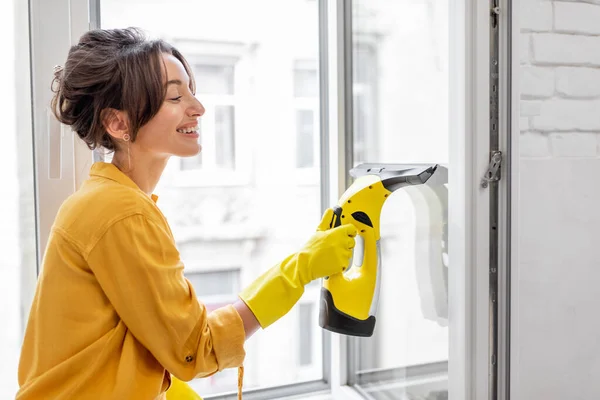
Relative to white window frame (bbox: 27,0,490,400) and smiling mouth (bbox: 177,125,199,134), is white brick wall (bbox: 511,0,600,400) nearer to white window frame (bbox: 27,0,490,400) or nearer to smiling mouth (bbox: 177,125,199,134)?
white window frame (bbox: 27,0,490,400)

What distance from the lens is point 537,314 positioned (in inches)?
40.3

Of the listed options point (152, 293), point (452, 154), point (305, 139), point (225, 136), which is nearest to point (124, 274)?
point (152, 293)

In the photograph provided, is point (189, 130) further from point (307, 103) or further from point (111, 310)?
point (307, 103)

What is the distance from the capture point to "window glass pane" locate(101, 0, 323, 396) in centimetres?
150

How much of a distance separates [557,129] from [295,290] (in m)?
0.60

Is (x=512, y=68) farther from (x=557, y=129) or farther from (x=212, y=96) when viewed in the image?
(x=212, y=96)

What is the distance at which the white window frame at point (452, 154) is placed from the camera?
0.97 meters

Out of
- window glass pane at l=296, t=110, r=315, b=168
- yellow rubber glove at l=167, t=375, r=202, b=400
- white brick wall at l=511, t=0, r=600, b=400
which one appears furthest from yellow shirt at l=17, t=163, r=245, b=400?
window glass pane at l=296, t=110, r=315, b=168

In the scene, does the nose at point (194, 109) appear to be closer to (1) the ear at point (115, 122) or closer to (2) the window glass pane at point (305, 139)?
(1) the ear at point (115, 122)

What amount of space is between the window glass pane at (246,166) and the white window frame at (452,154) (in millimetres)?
102

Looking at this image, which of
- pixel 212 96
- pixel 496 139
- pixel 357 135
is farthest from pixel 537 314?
pixel 212 96

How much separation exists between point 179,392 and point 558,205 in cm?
85

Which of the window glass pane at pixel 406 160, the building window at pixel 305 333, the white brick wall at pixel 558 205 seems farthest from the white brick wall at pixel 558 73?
the building window at pixel 305 333

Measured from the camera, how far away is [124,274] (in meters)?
0.83
